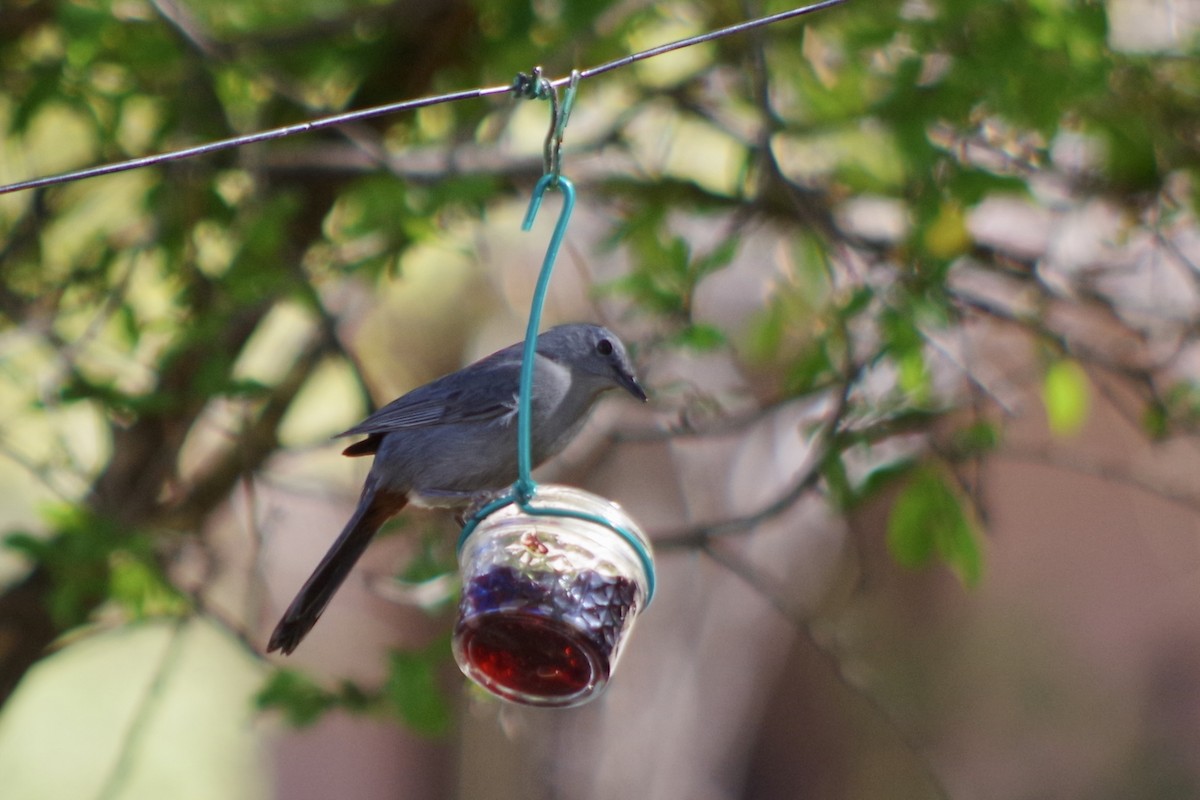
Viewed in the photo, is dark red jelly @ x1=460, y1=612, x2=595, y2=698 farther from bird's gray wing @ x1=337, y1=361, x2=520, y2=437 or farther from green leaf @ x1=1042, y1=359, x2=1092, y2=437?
green leaf @ x1=1042, y1=359, x2=1092, y2=437

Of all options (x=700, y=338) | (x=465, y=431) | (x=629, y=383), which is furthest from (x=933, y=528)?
(x=465, y=431)

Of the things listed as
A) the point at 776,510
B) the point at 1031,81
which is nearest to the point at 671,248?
the point at 776,510

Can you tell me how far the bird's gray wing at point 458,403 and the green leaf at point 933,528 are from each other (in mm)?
1264

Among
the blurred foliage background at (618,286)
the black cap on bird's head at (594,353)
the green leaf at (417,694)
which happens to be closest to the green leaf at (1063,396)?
the blurred foliage background at (618,286)

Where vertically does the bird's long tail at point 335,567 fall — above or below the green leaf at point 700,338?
below

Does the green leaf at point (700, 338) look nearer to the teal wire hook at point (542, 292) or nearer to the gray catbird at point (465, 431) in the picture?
the gray catbird at point (465, 431)

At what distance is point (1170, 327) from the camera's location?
5.50 metres

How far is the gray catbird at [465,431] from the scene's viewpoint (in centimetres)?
382

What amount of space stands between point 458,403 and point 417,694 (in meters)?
0.94

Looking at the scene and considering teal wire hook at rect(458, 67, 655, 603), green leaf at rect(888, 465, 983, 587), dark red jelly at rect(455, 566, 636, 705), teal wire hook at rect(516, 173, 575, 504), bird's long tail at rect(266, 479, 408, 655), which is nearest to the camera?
teal wire hook at rect(458, 67, 655, 603)

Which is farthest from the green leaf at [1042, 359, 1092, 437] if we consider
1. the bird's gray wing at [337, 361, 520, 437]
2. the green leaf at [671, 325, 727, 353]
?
the bird's gray wing at [337, 361, 520, 437]

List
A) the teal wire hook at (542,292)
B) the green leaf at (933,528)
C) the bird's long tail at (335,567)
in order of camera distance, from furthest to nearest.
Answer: the green leaf at (933,528) < the bird's long tail at (335,567) < the teal wire hook at (542,292)

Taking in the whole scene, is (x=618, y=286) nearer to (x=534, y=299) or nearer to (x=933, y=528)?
(x=933, y=528)

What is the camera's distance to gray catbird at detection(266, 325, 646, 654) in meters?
3.82
